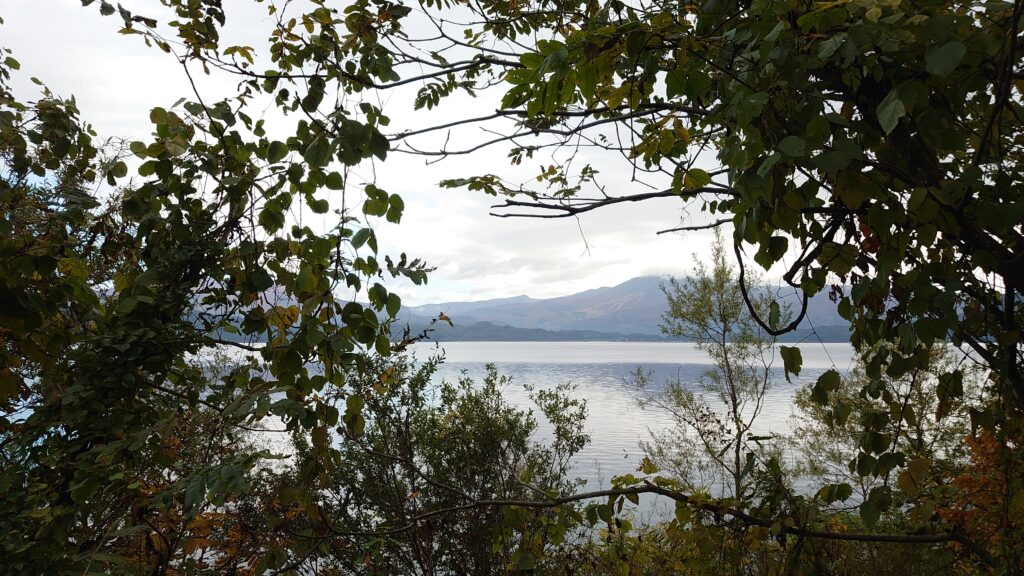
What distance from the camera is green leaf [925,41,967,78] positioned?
2.10ft

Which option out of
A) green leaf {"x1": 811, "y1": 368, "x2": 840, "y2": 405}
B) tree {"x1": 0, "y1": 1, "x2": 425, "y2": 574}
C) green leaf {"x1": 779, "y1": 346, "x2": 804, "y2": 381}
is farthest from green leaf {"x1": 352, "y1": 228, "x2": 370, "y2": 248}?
green leaf {"x1": 811, "y1": 368, "x2": 840, "y2": 405}

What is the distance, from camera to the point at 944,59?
65cm

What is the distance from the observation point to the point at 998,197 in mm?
997

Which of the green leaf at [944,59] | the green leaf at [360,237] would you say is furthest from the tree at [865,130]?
the green leaf at [360,237]

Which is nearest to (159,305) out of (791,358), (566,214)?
(566,214)

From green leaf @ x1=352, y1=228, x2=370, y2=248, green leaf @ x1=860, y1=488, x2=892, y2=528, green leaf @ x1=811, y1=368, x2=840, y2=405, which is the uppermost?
green leaf @ x1=352, y1=228, x2=370, y2=248

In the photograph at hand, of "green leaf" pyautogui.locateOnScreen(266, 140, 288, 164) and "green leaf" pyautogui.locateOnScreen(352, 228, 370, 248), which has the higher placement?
"green leaf" pyautogui.locateOnScreen(266, 140, 288, 164)

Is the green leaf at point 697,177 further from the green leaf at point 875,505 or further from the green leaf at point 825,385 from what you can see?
the green leaf at point 875,505

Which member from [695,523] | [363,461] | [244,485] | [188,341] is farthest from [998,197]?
[363,461]

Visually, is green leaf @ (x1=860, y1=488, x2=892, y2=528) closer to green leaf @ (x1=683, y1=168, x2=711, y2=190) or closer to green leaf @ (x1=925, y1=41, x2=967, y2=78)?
green leaf @ (x1=683, y1=168, x2=711, y2=190)

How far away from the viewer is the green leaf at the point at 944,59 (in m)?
0.64

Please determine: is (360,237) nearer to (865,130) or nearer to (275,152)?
(275,152)

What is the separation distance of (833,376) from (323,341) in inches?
36.9

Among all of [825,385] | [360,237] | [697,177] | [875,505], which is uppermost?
[697,177]
